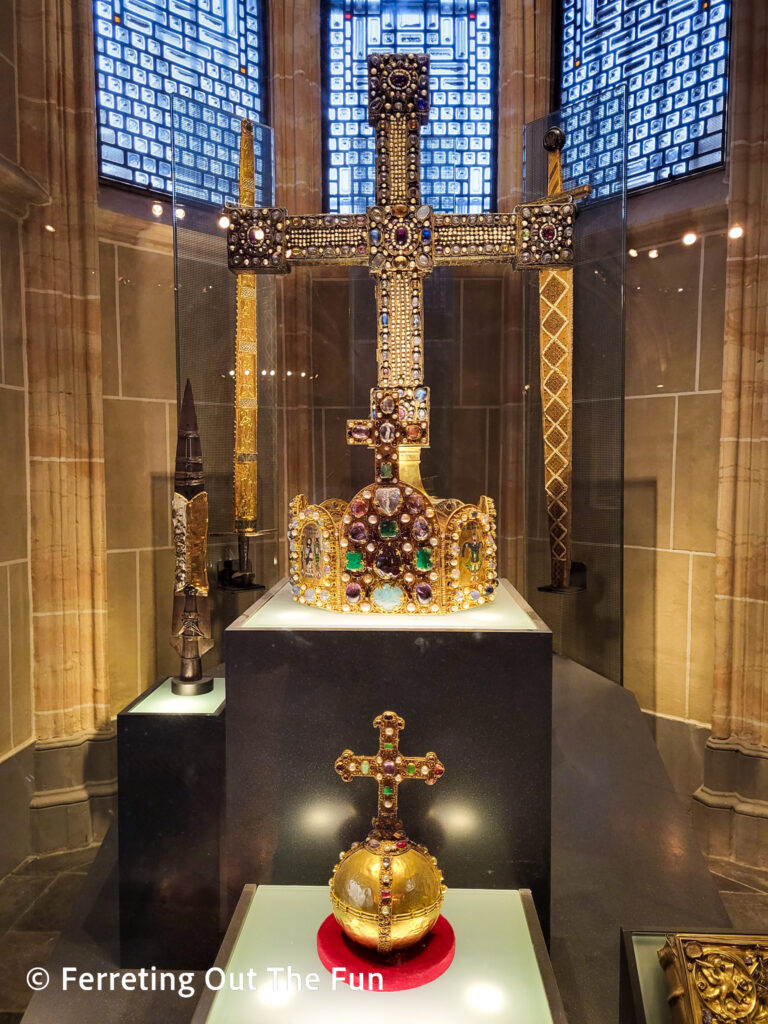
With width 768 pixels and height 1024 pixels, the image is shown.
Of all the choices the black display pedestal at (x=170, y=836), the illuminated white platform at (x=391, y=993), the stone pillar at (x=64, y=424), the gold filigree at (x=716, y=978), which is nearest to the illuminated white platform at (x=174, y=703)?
the black display pedestal at (x=170, y=836)

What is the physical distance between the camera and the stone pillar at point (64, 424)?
252 cm

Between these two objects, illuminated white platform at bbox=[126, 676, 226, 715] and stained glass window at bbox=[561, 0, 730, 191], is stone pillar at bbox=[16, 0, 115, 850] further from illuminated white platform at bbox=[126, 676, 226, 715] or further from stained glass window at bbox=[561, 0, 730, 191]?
stained glass window at bbox=[561, 0, 730, 191]

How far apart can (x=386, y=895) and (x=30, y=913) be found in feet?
5.58

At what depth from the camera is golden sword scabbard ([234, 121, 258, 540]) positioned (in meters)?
2.38

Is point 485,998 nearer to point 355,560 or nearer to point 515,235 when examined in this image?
point 355,560

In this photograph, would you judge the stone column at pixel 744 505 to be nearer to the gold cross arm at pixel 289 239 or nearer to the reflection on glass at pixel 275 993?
→ the gold cross arm at pixel 289 239

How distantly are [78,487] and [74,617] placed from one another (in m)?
0.49

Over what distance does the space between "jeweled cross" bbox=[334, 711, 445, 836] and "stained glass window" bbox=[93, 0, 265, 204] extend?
2447 millimetres

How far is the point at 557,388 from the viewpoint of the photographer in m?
2.38

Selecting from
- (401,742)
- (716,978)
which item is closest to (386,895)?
(401,742)

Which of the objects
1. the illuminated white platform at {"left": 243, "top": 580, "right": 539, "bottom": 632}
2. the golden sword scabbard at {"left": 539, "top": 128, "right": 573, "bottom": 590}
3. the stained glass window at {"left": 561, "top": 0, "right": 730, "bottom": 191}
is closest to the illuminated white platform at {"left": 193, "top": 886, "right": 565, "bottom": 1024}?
the illuminated white platform at {"left": 243, "top": 580, "right": 539, "bottom": 632}

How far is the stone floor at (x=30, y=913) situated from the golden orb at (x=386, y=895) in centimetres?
127

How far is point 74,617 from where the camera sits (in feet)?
8.73

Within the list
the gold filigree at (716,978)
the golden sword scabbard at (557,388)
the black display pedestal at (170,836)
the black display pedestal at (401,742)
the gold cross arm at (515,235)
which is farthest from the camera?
the golden sword scabbard at (557,388)
